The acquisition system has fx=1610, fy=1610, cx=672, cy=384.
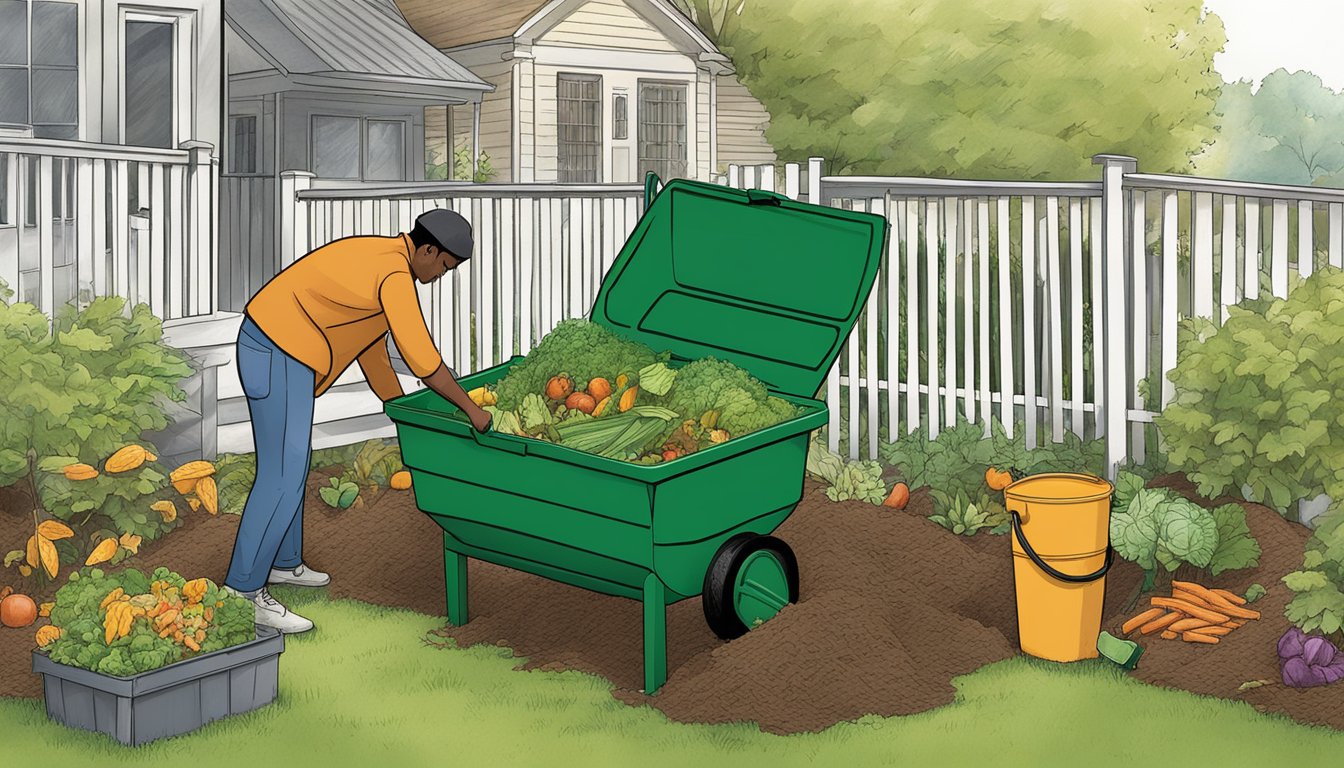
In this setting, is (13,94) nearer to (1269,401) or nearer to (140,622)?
(140,622)

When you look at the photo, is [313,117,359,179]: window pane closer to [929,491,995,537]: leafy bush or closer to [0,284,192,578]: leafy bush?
[0,284,192,578]: leafy bush

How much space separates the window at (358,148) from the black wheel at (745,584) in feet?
40.7

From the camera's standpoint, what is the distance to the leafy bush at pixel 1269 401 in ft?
22.0

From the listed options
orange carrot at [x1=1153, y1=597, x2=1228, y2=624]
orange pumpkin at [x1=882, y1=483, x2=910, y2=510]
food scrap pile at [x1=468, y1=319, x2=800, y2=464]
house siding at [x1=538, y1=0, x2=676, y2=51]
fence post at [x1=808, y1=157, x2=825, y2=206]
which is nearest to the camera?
food scrap pile at [x1=468, y1=319, x2=800, y2=464]

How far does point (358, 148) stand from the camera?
58.2 feet

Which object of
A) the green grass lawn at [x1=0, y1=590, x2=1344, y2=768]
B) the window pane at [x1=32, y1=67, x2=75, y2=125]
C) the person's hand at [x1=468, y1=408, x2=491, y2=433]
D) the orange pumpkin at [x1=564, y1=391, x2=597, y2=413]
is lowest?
the green grass lawn at [x1=0, y1=590, x2=1344, y2=768]

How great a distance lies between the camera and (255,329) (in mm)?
6441

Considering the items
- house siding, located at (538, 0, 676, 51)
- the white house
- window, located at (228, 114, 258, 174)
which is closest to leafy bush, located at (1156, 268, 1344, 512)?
window, located at (228, 114, 258, 174)

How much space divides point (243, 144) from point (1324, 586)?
14.3m

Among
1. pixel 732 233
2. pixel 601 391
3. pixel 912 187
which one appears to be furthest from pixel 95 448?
pixel 912 187

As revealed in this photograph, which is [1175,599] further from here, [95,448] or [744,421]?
[95,448]

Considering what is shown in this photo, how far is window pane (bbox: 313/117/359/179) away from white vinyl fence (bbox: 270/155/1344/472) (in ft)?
20.9

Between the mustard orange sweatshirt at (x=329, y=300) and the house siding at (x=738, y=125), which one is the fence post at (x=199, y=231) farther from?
the house siding at (x=738, y=125)

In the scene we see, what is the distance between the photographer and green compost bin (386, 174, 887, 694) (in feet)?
18.4
